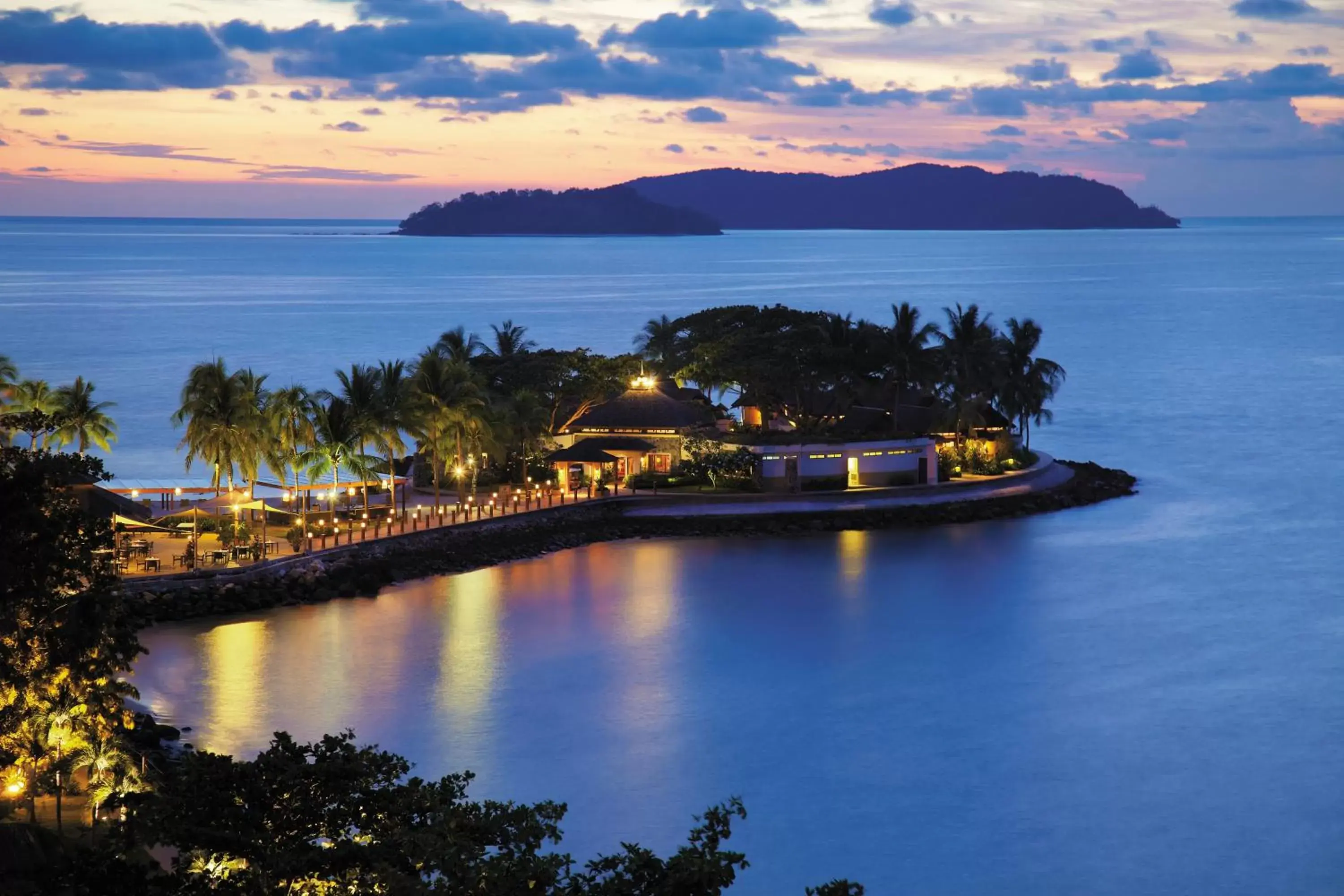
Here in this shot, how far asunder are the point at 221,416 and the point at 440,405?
598 centimetres

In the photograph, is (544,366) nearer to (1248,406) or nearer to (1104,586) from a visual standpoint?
(1104,586)

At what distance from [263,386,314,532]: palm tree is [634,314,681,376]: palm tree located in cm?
1901

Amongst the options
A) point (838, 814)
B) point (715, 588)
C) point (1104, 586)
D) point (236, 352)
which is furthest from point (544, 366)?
point (236, 352)

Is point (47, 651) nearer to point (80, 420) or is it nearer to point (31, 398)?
point (80, 420)

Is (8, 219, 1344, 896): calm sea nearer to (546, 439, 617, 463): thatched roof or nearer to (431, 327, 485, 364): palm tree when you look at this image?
(546, 439, 617, 463): thatched roof

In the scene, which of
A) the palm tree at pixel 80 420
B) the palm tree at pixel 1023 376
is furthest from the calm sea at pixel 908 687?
the palm tree at pixel 80 420

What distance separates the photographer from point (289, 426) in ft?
140

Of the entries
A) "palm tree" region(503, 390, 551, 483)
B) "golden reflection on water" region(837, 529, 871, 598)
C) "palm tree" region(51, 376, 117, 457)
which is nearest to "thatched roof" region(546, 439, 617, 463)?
"palm tree" region(503, 390, 551, 483)

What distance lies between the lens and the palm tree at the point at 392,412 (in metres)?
43.5

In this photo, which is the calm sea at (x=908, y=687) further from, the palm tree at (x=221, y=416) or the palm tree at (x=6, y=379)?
the palm tree at (x=6, y=379)

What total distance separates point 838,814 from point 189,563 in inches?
726

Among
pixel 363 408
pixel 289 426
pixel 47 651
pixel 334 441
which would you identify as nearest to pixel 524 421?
pixel 363 408

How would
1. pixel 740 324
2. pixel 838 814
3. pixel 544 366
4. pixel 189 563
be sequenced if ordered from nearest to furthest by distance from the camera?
pixel 838 814
pixel 189 563
pixel 544 366
pixel 740 324

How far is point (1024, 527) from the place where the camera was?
47.2 meters
